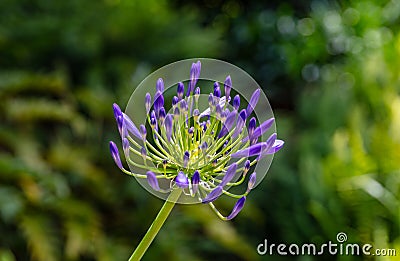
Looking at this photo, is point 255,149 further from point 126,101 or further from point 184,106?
point 126,101

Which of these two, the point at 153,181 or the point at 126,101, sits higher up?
the point at 126,101

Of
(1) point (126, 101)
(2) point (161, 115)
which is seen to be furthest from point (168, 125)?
(1) point (126, 101)

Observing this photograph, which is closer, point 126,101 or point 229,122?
point 229,122

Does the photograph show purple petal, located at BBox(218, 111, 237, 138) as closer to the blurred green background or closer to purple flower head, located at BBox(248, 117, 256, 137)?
purple flower head, located at BBox(248, 117, 256, 137)

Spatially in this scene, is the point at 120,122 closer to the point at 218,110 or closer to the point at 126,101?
the point at 218,110

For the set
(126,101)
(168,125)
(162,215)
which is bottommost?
(162,215)

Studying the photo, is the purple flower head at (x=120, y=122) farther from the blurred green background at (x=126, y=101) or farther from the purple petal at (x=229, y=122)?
the blurred green background at (x=126, y=101)

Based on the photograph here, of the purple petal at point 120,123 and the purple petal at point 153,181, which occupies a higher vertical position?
the purple petal at point 120,123

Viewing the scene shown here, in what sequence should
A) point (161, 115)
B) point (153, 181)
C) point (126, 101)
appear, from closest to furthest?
point (153, 181)
point (161, 115)
point (126, 101)

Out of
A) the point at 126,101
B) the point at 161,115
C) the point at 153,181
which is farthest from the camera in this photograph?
the point at 126,101

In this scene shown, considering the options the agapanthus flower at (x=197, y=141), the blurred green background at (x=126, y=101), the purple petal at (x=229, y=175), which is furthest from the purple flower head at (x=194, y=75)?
the blurred green background at (x=126, y=101)
